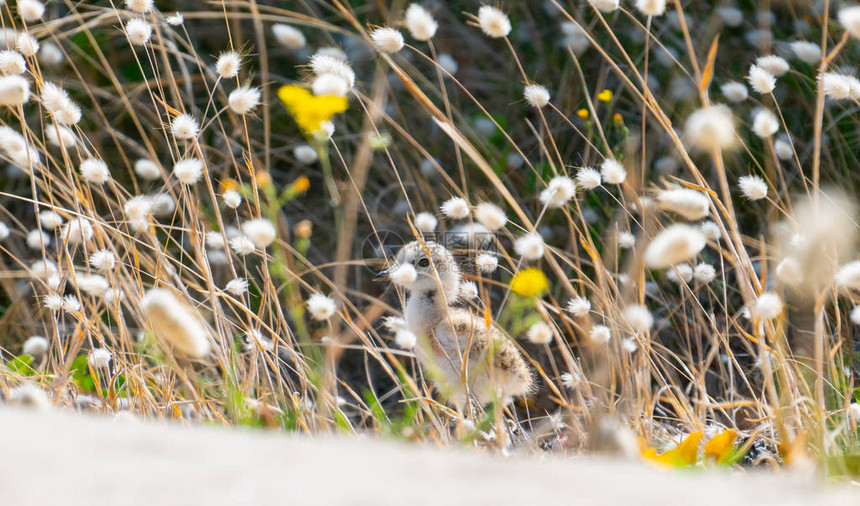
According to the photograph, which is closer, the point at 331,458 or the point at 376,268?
the point at 331,458

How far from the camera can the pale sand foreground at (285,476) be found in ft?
3.06

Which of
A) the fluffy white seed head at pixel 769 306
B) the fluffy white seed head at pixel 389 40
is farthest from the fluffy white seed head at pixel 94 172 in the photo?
the fluffy white seed head at pixel 769 306

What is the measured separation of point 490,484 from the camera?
39.6 inches

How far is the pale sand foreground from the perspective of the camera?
93 cm

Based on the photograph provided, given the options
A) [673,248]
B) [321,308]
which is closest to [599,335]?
[321,308]

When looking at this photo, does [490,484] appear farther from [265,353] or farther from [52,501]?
[265,353]

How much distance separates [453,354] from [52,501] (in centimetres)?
204

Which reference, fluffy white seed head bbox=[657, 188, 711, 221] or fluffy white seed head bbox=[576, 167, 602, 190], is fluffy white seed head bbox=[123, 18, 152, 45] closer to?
fluffy white seed head bbox=[576, 167, 602, 190]

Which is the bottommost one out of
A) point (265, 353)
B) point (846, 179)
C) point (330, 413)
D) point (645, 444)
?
point (645, 444)

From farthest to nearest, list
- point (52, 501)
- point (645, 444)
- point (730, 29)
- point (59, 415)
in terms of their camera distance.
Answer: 1. point (730, 29)
2. point (645, 444)
3. point (59, 415)
4. point (52, 501)

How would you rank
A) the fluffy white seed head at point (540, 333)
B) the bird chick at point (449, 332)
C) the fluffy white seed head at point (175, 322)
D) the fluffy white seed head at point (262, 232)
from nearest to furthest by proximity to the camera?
1. the fluffy white seed head at point (175, 322)
2. the fluffy white seed head at point (262, 232)
3. the fluffy white seed head at point (540, 333)
4. the bird chick at point (449, 332)

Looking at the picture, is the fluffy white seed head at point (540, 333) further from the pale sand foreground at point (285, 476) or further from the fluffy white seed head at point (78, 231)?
the fluffy white seed head at point (78, 231)

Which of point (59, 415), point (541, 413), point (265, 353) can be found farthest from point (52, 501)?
point (541, 413)

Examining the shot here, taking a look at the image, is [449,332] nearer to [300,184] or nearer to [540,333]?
[300,184]
